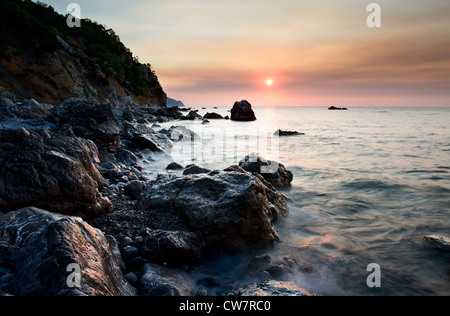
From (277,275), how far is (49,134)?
4472 millimetres

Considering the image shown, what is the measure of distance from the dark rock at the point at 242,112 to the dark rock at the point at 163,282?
140 ft

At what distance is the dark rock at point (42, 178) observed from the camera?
3.28 metres

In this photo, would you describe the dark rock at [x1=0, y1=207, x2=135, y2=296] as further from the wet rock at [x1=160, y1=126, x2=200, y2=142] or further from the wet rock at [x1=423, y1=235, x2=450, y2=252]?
the wet rock at [x1=160, y1=126, x2=200, y2=142]

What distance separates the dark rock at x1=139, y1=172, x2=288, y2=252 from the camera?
12.3ft

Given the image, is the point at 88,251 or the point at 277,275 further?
the point at 277,275

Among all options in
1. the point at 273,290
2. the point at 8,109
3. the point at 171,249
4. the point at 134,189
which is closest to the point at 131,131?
the point at 8,109

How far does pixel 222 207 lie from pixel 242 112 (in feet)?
138

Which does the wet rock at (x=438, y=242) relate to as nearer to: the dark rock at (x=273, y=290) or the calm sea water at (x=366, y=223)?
the calm sea water at (x=366, y=223)

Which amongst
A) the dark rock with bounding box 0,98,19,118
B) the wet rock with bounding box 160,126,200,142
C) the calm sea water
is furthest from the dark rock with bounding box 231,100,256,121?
the dark rock with bounding box 0,98,19,118

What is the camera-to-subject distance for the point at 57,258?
1.95 meters

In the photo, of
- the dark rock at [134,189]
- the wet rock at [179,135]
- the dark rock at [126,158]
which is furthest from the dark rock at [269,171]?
the wet rock at [179,135]
